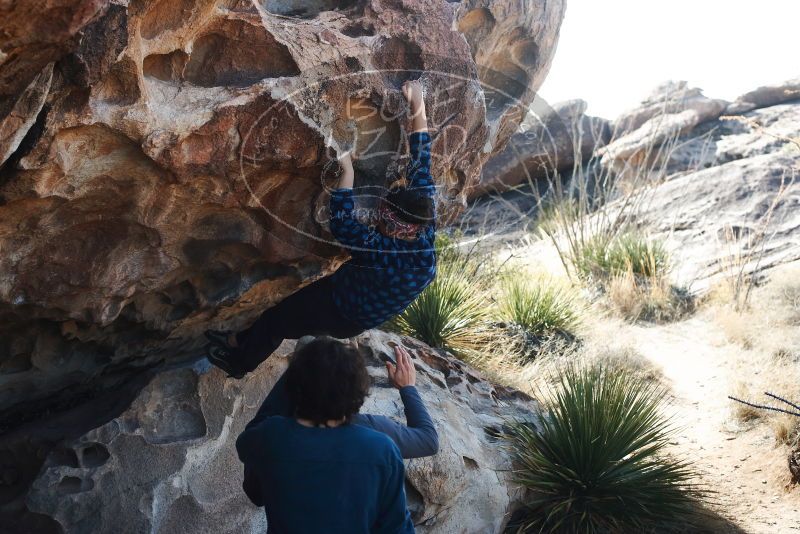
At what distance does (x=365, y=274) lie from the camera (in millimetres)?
3623

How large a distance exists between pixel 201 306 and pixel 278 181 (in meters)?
0.83

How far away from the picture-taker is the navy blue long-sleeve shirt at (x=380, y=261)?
11.4ft

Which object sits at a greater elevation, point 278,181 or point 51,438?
point 278,181

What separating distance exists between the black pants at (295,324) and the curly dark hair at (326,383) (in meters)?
1.26

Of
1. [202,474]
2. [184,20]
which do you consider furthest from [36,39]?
[202,474]

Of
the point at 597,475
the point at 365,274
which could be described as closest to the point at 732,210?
the point at 597,475

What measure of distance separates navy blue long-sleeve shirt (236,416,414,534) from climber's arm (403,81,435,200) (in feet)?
4.69

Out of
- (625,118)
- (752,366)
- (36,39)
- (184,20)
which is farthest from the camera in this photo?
(625,118)

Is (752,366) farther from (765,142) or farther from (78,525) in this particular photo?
(765,142)

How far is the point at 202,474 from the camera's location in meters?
3.78

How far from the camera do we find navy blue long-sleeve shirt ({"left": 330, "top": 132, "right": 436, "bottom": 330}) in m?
3.47

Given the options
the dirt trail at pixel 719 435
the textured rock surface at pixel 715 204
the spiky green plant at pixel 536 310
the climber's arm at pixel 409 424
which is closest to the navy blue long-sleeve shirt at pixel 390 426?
the climber's arm at pixel 409 424

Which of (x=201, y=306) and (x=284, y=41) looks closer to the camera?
(x=284, y=41)

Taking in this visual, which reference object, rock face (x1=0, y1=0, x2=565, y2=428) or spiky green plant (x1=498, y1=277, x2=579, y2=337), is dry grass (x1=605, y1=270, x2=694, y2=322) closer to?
spiky green plant (x1=498, y1=277, x2=579, y2=337)
